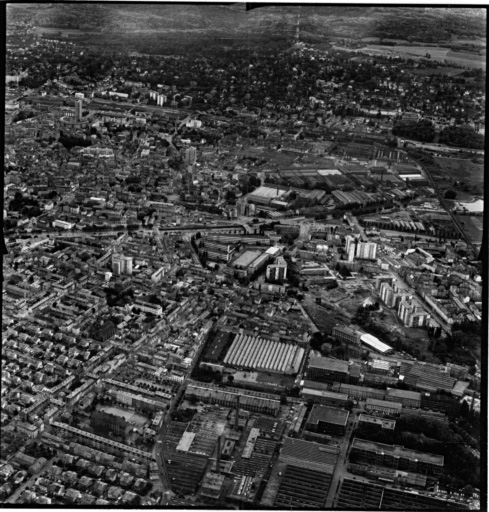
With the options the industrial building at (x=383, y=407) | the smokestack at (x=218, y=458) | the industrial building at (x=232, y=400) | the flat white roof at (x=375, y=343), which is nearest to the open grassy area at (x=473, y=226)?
the flat white roof at (x=375, y=343)

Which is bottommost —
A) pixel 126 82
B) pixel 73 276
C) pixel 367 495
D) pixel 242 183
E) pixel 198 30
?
pixel 367 495

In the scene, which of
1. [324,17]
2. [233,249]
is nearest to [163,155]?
[233,249]

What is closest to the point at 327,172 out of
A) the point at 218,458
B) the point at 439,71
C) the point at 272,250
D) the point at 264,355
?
the point at 272,250

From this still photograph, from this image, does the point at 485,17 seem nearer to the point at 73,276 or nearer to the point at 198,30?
the point at 198,30

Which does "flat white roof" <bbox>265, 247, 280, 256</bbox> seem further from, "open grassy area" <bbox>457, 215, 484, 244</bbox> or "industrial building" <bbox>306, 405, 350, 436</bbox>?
"industrial building" <bbox>306, 405, 350, 436</bbox>

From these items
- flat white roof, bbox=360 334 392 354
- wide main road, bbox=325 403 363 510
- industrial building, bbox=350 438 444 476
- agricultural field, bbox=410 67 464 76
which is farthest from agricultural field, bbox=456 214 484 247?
industrial building, bbox=350 438 444 476

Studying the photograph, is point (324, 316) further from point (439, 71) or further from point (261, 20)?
point (439, 71)
